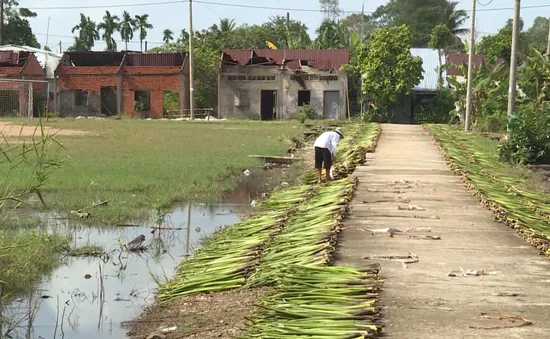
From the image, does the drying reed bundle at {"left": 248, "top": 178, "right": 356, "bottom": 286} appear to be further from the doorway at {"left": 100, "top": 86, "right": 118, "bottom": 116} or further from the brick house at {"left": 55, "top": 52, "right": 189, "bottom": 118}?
the doorway at {"left": 100, "top": 86, "right": 118, "bottom": 116}

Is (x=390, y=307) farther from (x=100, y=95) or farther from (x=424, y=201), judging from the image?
(x=100, y=95)

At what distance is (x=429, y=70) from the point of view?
44.9m

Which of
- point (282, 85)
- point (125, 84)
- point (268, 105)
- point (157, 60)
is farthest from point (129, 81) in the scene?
point (282, 85)

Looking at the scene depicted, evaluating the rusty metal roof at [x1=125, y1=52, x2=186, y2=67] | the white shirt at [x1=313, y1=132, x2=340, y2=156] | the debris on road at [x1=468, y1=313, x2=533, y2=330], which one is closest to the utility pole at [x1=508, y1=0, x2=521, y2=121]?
the white shirt at [x1=313, y1=132, x2=340, y2=156]

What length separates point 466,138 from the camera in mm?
26297

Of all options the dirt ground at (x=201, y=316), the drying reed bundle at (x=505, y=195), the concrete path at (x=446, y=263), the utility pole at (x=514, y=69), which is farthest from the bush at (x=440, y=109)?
the dirt ground at (x=201, y=316)

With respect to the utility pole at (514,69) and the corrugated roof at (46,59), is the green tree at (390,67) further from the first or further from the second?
the corrugated roof at (46,59)

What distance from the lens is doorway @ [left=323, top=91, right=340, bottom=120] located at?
145 feet

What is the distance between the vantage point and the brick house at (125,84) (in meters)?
45.8

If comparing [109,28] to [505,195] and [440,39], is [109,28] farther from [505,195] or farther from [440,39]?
[505,195]

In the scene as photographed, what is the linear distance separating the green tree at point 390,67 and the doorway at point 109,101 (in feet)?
54.0

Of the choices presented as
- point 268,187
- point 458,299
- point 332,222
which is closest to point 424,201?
point 332,222

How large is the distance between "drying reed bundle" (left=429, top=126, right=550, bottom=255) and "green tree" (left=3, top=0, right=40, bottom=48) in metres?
46.0

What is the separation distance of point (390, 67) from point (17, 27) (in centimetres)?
3278
